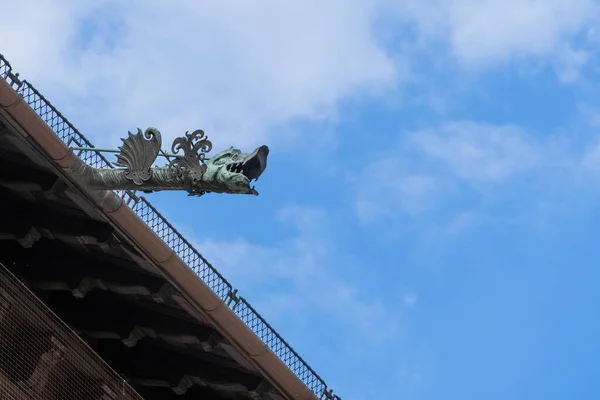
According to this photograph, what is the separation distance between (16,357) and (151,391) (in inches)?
131

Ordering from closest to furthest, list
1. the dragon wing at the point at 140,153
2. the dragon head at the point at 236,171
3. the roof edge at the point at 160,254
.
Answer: the dragon head at the point at 236,171 < the dragon wing at the point at 140,153 < the roof edge at the point at 160,254

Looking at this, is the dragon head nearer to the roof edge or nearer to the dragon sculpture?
the dragon sculpture

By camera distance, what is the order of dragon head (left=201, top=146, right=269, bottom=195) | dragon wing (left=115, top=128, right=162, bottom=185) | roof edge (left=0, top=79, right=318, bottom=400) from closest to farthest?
dragon head (left=201, top=146, right=269, bottom=195), dragon wing (left=115, top=128, right=162, bottom=185), roof edge (left=0, top=79, right=318, bottom=400)

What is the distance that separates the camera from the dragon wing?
54.6 ft

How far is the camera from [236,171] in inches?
619

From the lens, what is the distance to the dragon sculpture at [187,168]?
51.5 ft

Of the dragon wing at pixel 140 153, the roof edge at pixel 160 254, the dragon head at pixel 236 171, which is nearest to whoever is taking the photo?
the dragon head at pixel 236 171

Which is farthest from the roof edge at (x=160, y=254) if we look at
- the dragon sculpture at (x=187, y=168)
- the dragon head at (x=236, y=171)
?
the dragon head at (x=236, y=171)

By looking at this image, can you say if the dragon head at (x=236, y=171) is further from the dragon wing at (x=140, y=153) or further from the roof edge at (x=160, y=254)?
the roof edge at (x=160, y=254)

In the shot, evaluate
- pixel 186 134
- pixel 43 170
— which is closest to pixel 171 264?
pixel 43 170

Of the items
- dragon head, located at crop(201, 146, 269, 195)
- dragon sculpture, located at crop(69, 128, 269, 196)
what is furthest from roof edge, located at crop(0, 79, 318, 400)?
dragon head, located at crop(201, 146, 269, 195)

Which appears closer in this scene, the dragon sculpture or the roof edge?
the dragon sculpture

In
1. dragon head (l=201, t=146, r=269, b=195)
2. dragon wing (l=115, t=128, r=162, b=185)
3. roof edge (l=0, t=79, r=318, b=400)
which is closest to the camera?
dragon head (l=201, t=146, r=269, b=195)

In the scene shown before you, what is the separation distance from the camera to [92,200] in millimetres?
18312
